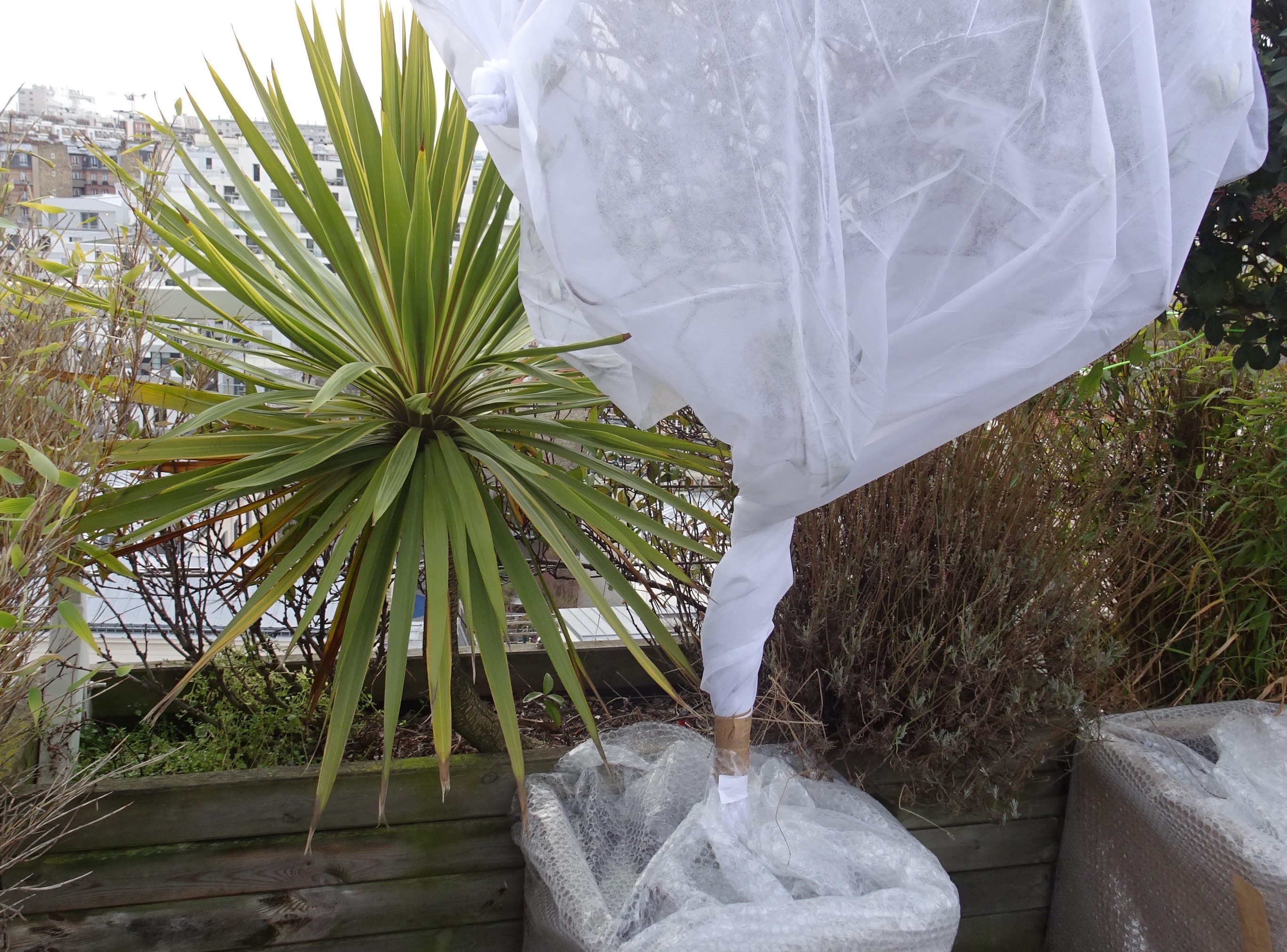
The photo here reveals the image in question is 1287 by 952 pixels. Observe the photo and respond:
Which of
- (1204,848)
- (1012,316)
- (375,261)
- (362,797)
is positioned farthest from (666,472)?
(1204,848)

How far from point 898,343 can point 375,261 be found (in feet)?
3.85

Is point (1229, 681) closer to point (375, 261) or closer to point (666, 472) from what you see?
point (666, 472)

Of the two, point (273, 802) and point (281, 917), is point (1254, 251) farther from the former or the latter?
point (281, 917)

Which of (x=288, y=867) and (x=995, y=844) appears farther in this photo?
(x=995, y=844)

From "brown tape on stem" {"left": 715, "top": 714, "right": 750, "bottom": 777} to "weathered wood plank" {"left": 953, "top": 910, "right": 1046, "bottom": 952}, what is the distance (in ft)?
2.80

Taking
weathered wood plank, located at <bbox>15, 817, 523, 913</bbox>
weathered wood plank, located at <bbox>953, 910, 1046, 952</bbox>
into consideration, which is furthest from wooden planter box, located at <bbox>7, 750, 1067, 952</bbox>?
weathered wood plank, located at <bbox>953, 910, 1046, 952</bbox>

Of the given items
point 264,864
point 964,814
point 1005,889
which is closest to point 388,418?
point 264,864

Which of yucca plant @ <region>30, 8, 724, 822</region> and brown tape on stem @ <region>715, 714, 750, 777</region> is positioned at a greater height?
yucca plant @ <region>30, 8, 724, 822</region>

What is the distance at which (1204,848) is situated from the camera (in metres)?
1.68

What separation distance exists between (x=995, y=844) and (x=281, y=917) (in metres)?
1.44

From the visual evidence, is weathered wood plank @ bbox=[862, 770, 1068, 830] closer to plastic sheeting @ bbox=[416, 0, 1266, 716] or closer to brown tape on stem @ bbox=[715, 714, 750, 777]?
brown tape on stem @ bbox=[715, 714, 750, 777]

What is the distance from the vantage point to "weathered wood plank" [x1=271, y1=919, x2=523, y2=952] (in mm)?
1723

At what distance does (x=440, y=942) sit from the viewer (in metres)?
1.79

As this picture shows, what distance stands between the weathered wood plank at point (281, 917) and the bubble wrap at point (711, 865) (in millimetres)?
123
